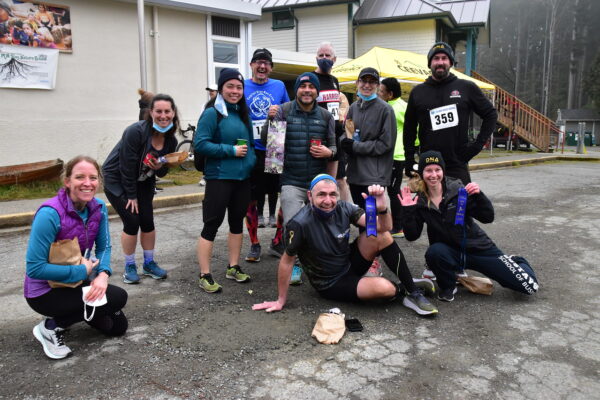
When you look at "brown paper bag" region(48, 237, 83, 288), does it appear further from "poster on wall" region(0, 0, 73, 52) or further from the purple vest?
"poster on wall" region(0, 0, 73, 52)

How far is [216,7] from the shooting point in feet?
40.0

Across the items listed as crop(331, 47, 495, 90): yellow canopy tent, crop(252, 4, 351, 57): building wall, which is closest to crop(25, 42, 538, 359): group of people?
crop(331, 47, 495, 90): yellow canopy tent

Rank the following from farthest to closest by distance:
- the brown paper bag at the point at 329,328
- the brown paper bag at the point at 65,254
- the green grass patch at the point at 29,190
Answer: the green grass patch at the point at 29,190, the brown paper bag at the point at 329,328, the brown paper bag at the point at 65,254

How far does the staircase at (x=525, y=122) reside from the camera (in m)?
21.3

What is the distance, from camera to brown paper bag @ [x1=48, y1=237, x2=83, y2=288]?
9.55 ft

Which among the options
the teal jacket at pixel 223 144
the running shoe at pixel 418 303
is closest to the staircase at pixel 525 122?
the teal jacket at pixel 223 144

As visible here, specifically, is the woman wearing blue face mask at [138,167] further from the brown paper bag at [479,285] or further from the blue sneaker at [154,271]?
the brown paper bag at [479,285]

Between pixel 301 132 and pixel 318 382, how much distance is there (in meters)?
2.32

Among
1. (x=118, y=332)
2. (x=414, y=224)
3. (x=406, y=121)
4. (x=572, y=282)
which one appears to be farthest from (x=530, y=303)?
(x=118, y=332)

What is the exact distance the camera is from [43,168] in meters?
8.93

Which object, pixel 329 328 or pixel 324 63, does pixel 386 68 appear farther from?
pixel 329 328

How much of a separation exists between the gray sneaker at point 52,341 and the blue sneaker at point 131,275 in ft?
4.32

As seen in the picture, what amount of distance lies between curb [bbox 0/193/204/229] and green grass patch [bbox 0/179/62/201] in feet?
4.92

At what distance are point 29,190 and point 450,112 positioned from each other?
7782mm
